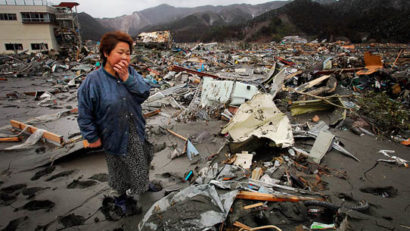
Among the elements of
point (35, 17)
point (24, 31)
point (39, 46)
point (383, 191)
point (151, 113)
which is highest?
point (35, 17)

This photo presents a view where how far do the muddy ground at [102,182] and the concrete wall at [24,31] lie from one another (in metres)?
24.8

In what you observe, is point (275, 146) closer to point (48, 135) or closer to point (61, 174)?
point (61, 174)

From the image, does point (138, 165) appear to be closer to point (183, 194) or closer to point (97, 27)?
point (183, 194)

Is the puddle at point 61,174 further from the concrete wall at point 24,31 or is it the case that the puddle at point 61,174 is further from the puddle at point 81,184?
the concrete wall at point 24,31

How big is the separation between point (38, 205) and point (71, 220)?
601mm

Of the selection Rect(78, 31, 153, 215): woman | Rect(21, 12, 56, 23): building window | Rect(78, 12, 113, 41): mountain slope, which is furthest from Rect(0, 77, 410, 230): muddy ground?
Rect(78, 12, 113, 41): mountain slope

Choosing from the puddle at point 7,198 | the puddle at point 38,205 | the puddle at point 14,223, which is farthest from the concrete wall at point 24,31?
the puddle at point 14,223

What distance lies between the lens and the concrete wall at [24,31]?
2147 centimetres

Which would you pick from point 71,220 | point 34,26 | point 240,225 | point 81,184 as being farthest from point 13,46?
point 240,225

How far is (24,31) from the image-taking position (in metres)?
22.0

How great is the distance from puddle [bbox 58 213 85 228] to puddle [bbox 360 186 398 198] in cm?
367

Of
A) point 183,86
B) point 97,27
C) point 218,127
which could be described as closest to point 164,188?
point 218,127

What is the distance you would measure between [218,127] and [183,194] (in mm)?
2875

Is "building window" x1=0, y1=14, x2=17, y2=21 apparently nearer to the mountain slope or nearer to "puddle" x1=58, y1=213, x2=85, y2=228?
the mountain slope
